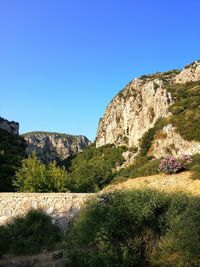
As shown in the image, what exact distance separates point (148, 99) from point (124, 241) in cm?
6017

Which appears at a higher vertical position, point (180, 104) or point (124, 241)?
point (180, 104)

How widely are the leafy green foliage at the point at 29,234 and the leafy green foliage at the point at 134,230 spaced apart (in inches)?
129

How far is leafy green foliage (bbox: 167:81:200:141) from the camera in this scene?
45.8 m

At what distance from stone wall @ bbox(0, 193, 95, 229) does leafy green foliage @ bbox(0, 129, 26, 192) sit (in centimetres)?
1540

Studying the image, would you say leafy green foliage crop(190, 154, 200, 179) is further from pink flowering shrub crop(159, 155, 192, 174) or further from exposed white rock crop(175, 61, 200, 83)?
exposed white rock crop(175, 61, 200, 83)

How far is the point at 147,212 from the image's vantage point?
16.0 metres

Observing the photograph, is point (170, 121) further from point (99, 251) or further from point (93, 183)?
point (99, 251)

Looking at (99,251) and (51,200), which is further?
(51,200)

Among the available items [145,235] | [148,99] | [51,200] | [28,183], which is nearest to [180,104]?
[148,99]

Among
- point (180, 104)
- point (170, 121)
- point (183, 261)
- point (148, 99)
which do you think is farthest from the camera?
point (148, 99)

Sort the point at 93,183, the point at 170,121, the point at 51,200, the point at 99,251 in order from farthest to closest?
the point at 170,121 → the point at 93,183 → the point at 51,200 → the point at 99,251

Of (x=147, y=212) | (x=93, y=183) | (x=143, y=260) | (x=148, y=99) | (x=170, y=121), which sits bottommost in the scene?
(x=143, y=260)

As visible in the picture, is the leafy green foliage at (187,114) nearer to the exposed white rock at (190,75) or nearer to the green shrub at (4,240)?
the exposed white rock at (190,75)

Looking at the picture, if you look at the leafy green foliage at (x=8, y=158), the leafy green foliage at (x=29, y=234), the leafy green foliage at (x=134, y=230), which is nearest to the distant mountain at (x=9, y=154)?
the leafy green foliage at (x=8, y=158)
